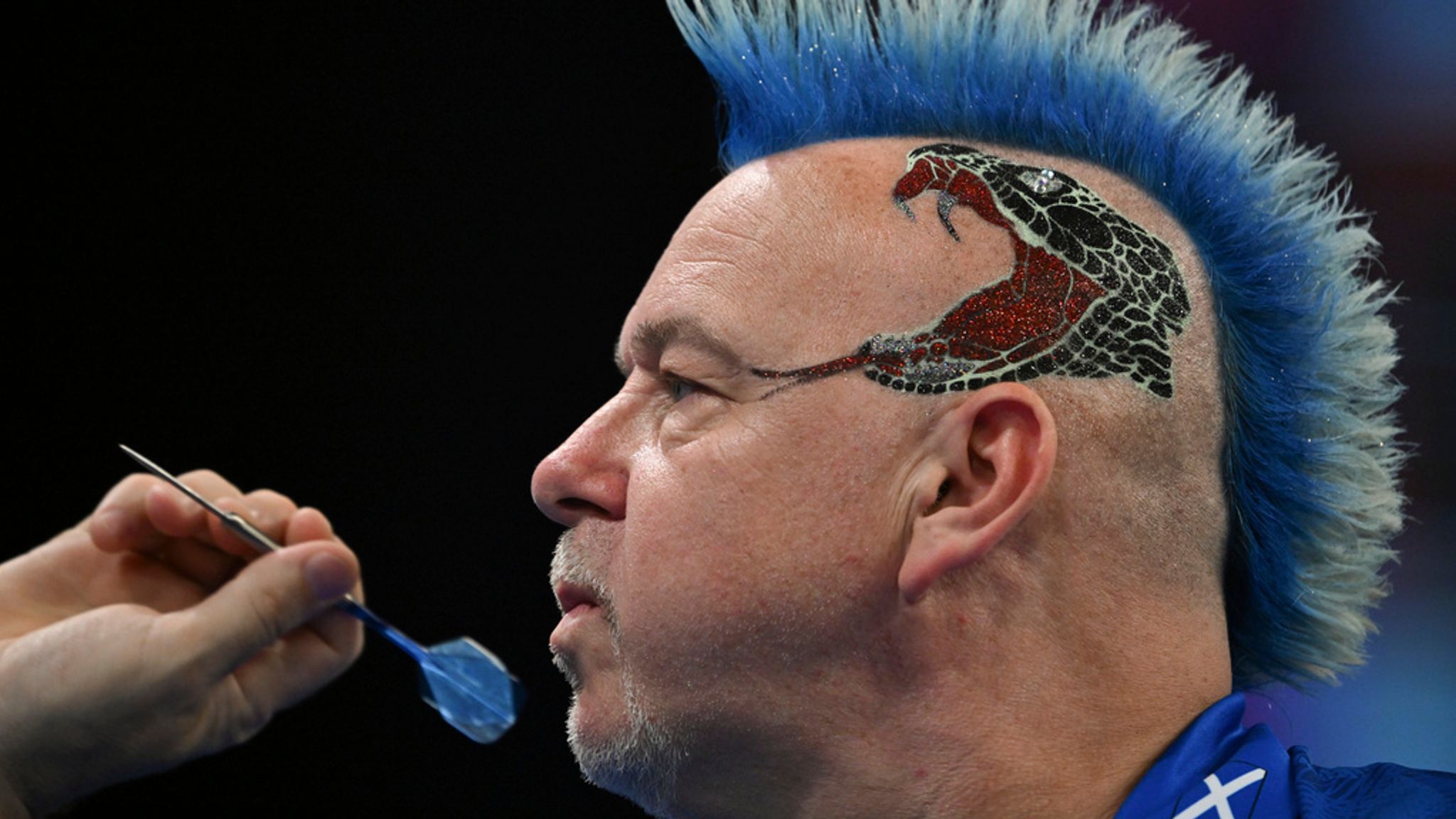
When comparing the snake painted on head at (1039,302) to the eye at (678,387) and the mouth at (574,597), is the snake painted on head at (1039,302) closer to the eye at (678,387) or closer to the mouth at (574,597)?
the eye at (678,387)

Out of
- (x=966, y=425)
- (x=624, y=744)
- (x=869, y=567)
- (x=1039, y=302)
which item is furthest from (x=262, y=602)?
(x=1039, y=302)

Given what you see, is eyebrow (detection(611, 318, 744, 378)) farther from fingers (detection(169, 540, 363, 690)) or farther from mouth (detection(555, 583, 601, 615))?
fingers (detection(169, 540, 363, 690))

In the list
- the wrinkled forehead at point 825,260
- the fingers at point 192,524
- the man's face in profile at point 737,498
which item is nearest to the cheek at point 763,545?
the man's face in profile at point 737,498

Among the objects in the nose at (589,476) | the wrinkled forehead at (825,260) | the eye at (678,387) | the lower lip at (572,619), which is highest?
the wrinkled forehead at (825,260)

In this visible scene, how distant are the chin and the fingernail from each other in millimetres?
268

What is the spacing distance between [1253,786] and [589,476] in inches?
27.9

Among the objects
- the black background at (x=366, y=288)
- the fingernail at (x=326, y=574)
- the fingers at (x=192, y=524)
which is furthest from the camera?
the black background at (x=366, y=288)

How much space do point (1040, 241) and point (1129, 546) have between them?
12.9 inches

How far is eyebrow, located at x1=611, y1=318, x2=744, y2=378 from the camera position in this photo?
134cm

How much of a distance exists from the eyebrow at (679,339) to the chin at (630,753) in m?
0.36

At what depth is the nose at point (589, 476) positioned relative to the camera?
1358mm

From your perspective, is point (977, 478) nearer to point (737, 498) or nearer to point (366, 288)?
point (737, 498)

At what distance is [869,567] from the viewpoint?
1241 millimetres

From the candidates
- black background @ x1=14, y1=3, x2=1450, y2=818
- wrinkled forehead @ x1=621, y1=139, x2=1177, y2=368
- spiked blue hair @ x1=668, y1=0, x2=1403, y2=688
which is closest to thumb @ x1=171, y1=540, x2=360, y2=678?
wrinkled forehead @ x1=621, y1=139, x2=1177, y2=368
